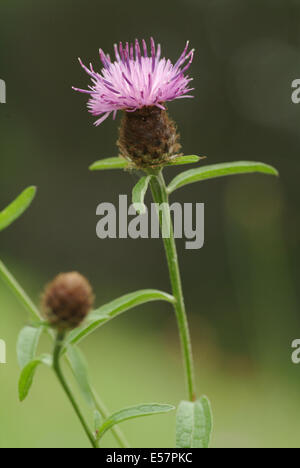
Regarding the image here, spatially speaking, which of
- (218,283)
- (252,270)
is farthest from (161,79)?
(218,283)

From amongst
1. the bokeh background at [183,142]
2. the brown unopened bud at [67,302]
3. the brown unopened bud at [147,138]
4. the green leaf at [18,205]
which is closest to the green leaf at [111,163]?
the brown unopened bud at [147,138]

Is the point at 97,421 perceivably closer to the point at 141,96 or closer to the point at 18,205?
the point at 18,205

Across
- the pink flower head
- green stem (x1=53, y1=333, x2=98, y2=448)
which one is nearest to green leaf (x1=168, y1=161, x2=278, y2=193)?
the pink flower head

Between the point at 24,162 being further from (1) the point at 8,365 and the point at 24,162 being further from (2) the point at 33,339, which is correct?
(2) the point at 33,339

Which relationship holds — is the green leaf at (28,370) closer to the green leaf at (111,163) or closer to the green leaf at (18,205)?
the green leaf at (18,205)

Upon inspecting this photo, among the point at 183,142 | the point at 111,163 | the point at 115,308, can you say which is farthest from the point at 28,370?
the point at 183,142

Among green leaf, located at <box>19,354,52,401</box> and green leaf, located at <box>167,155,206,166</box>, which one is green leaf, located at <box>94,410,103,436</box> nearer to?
green leaf, located at <box>19,354,52,401</box>
